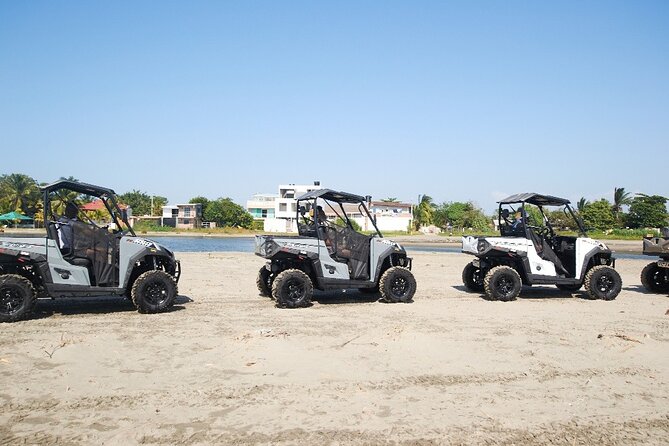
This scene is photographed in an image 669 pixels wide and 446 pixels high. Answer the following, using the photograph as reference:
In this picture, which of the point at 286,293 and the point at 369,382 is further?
the point at 286,293

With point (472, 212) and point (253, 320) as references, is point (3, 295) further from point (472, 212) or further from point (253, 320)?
point (472, 212)

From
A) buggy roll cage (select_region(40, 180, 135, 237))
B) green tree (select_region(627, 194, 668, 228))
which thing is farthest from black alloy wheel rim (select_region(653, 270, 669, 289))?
green tree (select_region(627, 194, 668, 228))

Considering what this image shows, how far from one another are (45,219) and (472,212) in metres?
79.0

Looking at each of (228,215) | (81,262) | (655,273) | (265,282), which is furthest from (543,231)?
(228,215)

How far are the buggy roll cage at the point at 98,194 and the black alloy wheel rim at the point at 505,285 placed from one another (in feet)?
24.0

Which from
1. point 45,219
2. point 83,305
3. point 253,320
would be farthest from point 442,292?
point 45,219

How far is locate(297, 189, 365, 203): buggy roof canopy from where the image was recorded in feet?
35.7

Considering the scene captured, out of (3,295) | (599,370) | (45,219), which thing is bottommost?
(599,370)

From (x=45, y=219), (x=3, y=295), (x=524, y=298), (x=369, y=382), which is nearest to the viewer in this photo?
(x=369, y=382)

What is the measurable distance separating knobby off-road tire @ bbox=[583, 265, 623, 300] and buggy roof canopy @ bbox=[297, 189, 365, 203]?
17.6 feet

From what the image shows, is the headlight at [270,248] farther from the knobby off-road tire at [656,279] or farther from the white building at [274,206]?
the white building at [274,206]

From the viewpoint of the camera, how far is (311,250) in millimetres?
10555

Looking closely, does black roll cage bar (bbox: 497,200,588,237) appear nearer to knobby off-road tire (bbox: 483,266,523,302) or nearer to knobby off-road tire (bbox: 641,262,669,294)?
knobby off-road tire (bbox: 483,266,523,302)

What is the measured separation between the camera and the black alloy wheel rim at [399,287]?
11039mm
